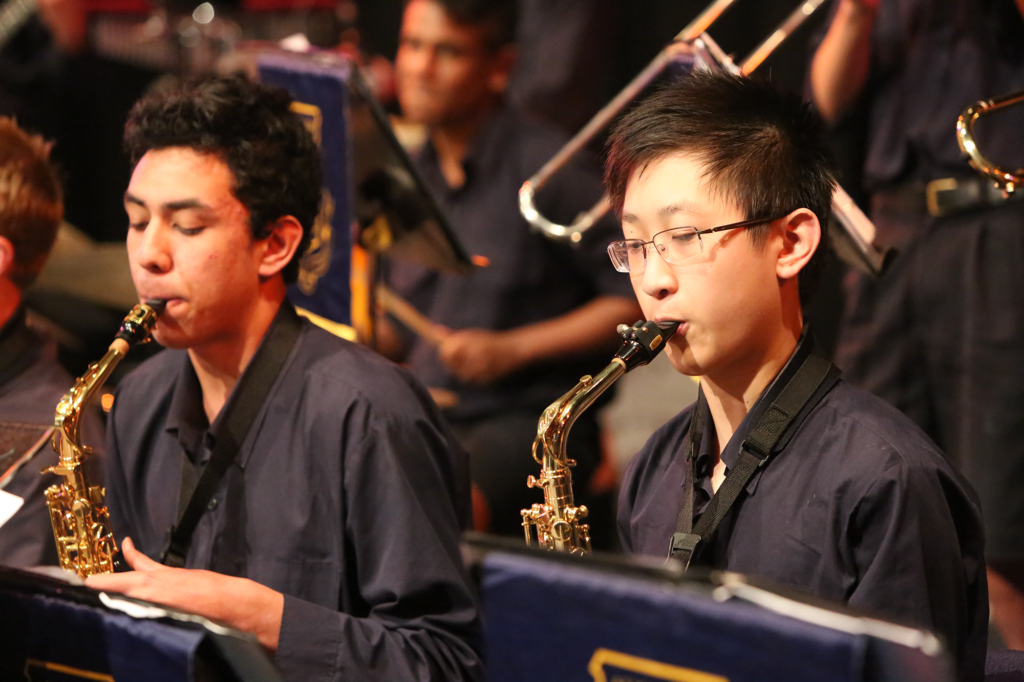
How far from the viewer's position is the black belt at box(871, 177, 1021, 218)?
2.95 metres

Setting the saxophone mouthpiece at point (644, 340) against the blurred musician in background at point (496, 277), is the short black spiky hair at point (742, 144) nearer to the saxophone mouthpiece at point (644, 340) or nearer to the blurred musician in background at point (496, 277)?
the saxophone mouthpiece at point (644, 340)

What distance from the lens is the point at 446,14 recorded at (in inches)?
161

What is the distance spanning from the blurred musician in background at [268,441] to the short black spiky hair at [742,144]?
66 cm

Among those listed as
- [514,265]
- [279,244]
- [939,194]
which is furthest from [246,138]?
[939,194]

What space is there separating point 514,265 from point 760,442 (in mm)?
2128

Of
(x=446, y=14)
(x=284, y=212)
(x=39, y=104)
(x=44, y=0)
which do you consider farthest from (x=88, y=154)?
(x=284, y=212)

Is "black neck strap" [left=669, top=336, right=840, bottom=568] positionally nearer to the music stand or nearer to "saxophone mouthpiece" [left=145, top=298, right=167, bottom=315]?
the music stand

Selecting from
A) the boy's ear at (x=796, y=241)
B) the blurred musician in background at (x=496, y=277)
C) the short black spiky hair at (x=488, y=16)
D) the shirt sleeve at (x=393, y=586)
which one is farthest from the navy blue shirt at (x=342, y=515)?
the short black spiky hair at (x=488, y=16)

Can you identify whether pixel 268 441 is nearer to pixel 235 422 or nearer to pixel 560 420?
pixel 235 422

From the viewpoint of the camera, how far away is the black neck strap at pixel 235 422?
2.22m

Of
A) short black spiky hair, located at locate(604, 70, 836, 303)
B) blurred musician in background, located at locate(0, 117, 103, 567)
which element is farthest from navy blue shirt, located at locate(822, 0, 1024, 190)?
blurred musician in background, located at locate(0, 117, 103, 567)

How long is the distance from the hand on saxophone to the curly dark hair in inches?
30.1

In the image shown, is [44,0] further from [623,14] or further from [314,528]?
[314,528]

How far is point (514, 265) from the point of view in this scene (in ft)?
12.8
